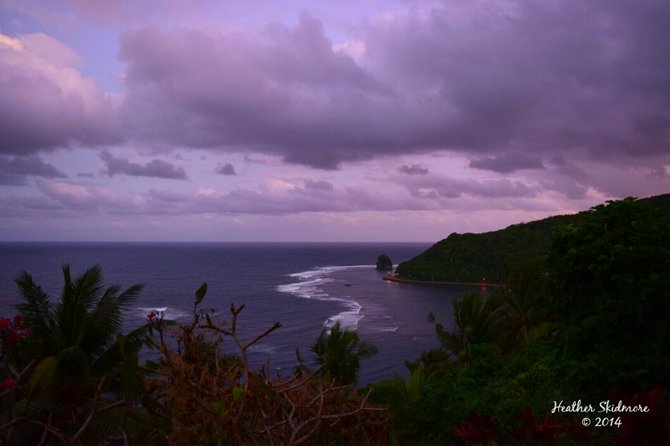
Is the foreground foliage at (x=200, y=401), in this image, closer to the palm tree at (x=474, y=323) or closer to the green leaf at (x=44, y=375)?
the green leaf at (x=44, y=375)

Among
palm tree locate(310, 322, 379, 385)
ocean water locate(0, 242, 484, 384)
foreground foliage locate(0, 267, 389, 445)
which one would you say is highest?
foreground foliage locate(0, 267, 389, 445)

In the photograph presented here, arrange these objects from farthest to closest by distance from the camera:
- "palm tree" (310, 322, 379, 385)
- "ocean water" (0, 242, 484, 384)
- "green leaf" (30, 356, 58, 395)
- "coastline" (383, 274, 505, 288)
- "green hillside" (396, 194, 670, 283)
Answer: "green hillside" (396, 194, 670, 283)
"coastline" (383, 274, 505, 288)
"ocean water" (0, 242, 484, 384)
"palm tree" (310, 322, 379, 385)
"green leaf" (30, 356, 58, 395)

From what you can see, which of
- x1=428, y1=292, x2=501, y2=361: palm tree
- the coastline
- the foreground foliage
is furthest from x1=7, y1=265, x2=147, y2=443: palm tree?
the coastline

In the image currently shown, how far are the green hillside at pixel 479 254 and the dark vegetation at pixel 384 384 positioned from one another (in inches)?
3900

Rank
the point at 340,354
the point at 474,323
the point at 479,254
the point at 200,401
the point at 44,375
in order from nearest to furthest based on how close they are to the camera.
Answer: the point at 200,401 < the point at 44,375 < the point at 340,354 < the point at 474,323 < the point at 479,254

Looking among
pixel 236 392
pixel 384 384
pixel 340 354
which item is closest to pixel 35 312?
pixel 384 384

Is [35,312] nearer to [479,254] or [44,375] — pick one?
[44,375]

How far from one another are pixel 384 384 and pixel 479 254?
11130cm

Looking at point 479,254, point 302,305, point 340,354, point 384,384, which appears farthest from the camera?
point 479,254

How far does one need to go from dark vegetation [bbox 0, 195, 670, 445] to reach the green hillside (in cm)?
9906

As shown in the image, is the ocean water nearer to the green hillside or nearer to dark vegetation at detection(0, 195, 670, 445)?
the green hillside

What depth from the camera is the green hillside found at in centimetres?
11274

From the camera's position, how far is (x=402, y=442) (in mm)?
9773

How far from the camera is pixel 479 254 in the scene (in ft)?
390
